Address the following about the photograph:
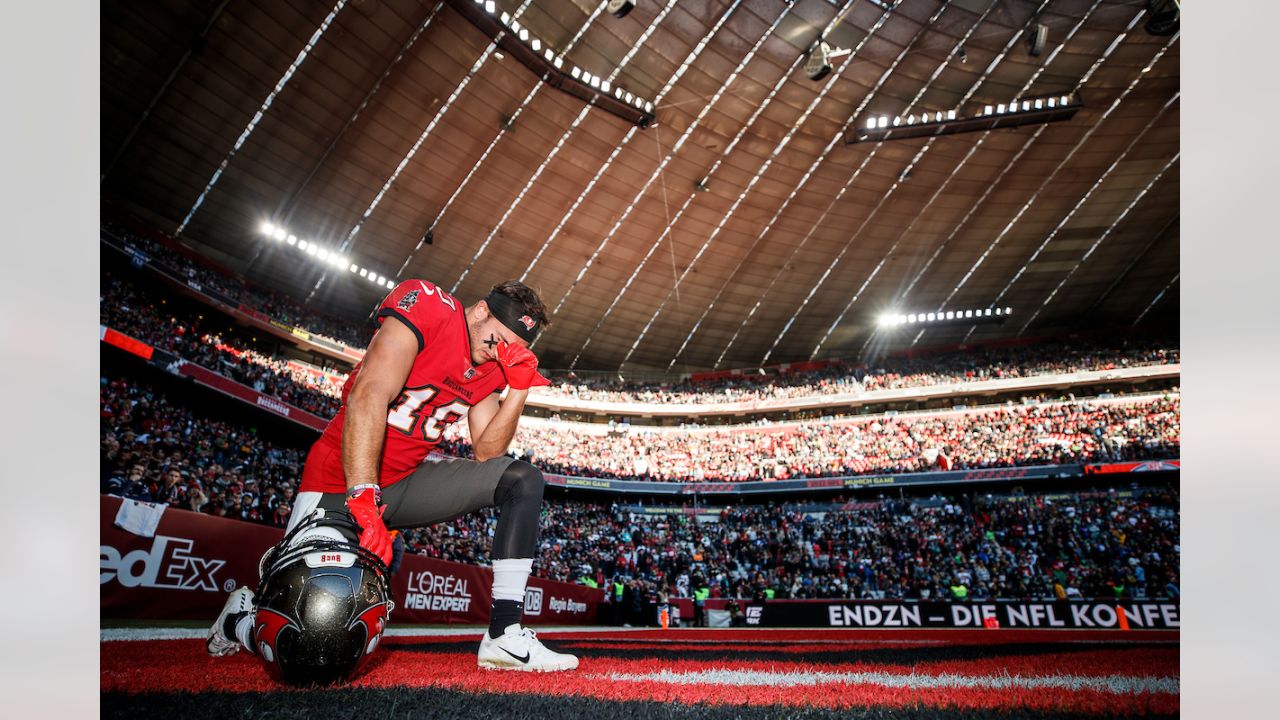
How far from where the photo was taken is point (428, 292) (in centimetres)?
312

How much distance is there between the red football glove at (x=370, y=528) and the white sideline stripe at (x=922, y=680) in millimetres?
1076

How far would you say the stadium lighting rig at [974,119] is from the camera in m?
24.3

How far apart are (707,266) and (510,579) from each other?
28897 mm

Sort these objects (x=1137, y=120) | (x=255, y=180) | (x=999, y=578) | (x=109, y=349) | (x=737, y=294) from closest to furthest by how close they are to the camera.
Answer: (x=109, y=349) → (x=999, y=578) → (x=255, y=180) → (x=1137, y=120) → (x=737, y=294)

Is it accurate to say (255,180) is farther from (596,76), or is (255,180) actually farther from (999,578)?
(999,578)

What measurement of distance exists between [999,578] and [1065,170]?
18785 mm

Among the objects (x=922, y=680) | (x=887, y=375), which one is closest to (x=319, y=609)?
(x=922, y=680)

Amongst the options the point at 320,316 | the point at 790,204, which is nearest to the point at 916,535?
the point at 790,204

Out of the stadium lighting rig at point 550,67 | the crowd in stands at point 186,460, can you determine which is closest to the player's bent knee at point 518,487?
the crowd in stands at point 186,460

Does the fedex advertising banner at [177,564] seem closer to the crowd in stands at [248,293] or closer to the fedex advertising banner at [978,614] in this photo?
the fedex advertising banner at [978,614]

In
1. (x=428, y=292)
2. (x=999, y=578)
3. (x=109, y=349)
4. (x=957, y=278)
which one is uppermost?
(x=957, y=278)

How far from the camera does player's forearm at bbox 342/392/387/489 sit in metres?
2.62

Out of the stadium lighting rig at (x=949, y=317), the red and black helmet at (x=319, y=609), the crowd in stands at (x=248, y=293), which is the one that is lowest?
the red and black helmet at (x=319, y=609)

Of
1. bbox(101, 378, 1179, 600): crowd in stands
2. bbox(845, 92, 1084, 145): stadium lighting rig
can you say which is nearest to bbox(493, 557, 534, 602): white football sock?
bbox(101, 378, 1179, 600): crowd in stands
